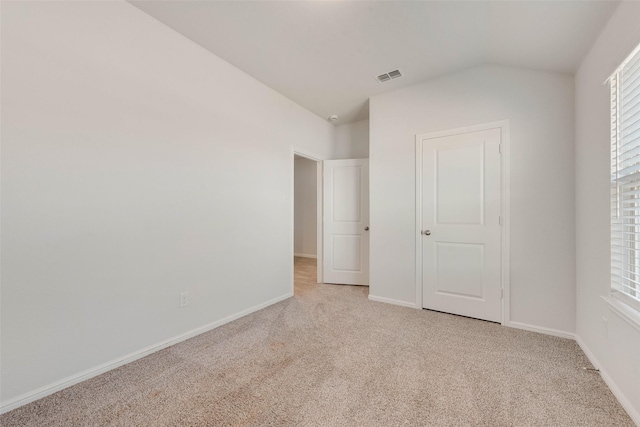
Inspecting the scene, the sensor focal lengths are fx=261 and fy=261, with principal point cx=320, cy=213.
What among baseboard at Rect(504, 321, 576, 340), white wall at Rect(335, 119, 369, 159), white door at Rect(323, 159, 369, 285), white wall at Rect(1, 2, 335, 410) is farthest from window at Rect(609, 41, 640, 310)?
white wall at Rect(1, 2, 335, 410)

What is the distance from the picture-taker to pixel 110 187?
1807 mm

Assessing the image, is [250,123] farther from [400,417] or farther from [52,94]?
[400,417]

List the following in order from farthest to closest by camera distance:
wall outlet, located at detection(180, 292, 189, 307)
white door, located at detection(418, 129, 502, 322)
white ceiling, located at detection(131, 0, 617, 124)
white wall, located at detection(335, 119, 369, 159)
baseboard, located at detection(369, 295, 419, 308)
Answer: white wall, located at detection(335, 119, 369, 159)
baseboard, located at detection(369, 295, 419, 308)
white door, located at detection(418, 129, 502, 322)
wall outlet, located at detection(180, 292, 189, 307)
white ceiling, located at detection(131, 0, 617, 124)

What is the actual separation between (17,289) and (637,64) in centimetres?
360

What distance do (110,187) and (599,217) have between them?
3357 mm

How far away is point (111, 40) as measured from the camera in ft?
5.93

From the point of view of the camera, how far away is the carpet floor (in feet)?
4.54

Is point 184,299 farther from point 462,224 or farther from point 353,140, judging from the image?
point 353,140

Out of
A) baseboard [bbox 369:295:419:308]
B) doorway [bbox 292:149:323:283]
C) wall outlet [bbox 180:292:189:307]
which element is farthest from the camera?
doorway [bbox 292:149:323:283]

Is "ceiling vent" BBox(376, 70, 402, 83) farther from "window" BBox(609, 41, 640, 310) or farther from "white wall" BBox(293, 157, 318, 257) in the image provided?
"white wall" BBox(293, 157, 318, 257)

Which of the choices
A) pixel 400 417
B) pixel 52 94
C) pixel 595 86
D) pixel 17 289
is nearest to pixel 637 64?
pixel 595 86

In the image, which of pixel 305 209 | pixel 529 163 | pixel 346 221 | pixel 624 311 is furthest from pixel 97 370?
pixel 305 209

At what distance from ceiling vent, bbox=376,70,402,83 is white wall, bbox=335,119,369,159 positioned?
122 cm

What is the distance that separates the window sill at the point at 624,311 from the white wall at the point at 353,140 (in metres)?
3.06
